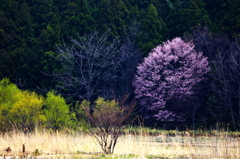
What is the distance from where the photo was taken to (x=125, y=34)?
124 ft

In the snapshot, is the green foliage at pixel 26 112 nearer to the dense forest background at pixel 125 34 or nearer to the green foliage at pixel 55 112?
the green foliage at pixel 55 112

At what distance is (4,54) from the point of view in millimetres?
35250

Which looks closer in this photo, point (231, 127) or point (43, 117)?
point (43, 117)

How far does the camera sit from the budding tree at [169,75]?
28031 millimetres

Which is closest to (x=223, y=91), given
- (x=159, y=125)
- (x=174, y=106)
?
(x=174, y=106)

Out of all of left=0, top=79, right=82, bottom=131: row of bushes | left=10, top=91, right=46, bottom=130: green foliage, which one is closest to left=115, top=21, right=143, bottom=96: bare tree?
left=0, top=79, right=82, bottom=131: row of bushes

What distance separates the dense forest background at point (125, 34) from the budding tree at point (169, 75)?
1.10 metres

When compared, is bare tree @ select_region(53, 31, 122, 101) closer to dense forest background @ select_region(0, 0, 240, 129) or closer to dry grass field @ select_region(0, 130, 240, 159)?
dense forest background @ select_region(0, 0, 240, 129)

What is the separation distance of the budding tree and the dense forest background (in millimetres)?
1104

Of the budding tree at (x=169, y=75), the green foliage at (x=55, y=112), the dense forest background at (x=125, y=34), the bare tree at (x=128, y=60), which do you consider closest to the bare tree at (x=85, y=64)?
the dense forest background at (x=125, y=34)

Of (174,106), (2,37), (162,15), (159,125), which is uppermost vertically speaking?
(162,15)

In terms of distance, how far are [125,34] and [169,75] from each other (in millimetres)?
11078

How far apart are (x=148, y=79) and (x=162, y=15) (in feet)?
46.7

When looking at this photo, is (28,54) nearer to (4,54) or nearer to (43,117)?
(4,54)
